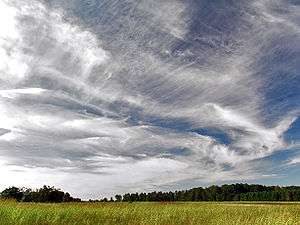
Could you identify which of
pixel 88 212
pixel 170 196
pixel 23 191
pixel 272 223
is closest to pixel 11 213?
pixel 88 212

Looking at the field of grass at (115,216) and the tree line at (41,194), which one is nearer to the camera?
the field of grass at (115,216)

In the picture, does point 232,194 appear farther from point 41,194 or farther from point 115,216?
point 115,216

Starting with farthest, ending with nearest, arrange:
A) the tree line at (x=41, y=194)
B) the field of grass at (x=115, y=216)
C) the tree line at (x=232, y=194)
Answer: the tree line at (x=232, y=194) → the tree line at (x=41, y=194) → the field of grass at (x=115, y=216)

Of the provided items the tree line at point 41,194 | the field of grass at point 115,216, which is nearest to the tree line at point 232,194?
the tree line at point 41,194

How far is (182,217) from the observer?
74.9ft

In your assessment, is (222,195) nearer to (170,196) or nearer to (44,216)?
(170,196)

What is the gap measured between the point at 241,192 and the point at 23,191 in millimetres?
130858

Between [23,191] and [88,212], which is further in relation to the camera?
[23,191]

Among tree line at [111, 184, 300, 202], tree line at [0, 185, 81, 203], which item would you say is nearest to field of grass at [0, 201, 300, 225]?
tree line at [0, 185, 81, 203]

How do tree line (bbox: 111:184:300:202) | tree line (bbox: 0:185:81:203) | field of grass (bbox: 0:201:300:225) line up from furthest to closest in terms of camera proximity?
tree line (bbox: 111:184:300:202) < tree line (bbox: 0:185:81:203) < field of grass (bbox: 0:201:300:225)

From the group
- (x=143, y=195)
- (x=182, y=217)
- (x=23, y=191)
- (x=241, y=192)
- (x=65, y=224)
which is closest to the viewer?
(x=65, y=224)

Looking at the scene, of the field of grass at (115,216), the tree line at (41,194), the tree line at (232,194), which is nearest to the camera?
the field of grass at (115,216)

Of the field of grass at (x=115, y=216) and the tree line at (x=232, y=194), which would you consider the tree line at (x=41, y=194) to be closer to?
the field of grass at (x=115, y=216)

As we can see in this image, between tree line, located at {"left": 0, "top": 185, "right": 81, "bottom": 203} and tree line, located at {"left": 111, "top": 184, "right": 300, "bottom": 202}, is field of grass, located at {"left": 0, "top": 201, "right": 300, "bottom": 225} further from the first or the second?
tree line, located at {"left": 111, "top": 184, "right": 300, "bottom": 202}
